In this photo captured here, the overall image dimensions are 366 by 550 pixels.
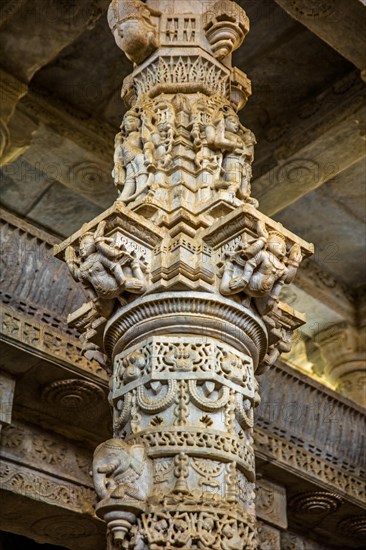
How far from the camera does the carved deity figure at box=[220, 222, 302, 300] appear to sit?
4340mm

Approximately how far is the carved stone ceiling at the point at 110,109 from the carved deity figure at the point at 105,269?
15.2 ft

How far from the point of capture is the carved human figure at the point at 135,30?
5445 mm

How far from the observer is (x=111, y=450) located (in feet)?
12.9

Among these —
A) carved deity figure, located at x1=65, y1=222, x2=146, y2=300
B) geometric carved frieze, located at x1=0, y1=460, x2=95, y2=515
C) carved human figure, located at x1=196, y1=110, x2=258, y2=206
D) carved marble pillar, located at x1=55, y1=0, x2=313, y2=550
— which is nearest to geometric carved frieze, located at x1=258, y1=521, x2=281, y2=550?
geometric carved frieze, located at x1=0, y1=460, x2=95, y2=515

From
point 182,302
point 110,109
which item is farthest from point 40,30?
point 182,302

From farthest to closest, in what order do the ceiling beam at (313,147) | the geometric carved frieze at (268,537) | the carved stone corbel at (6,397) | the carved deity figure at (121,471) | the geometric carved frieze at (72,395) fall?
the ceiling beam at (313,147) < the geometric carved frieze at (268,537) < the geometric carved frieze at (72,395) < the carved stone corbel at (6,397) < the carved deity figure at (121,471)

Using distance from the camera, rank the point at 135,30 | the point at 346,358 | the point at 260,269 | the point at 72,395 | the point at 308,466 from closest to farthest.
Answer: the point at 260,269 → the point at 135,30 → the point at 72,395 → the point at 308,466 → the point at 346,358

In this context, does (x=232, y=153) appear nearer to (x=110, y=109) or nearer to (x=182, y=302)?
(x=182, y=302)

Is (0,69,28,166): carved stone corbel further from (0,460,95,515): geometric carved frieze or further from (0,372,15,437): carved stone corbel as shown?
(0,460,95,515): geometric carved frieze

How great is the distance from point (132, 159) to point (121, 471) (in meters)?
1.83

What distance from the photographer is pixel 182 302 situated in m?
4.37

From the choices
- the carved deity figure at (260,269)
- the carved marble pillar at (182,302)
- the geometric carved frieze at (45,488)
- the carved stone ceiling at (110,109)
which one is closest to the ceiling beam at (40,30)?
the carved stone ceiling at (110,109)

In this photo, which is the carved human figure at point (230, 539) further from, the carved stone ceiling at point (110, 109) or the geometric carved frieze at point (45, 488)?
the carved stone ceiling at point (110, 109)

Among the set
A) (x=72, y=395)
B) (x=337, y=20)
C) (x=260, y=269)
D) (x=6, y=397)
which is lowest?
(x=260, y=269)
